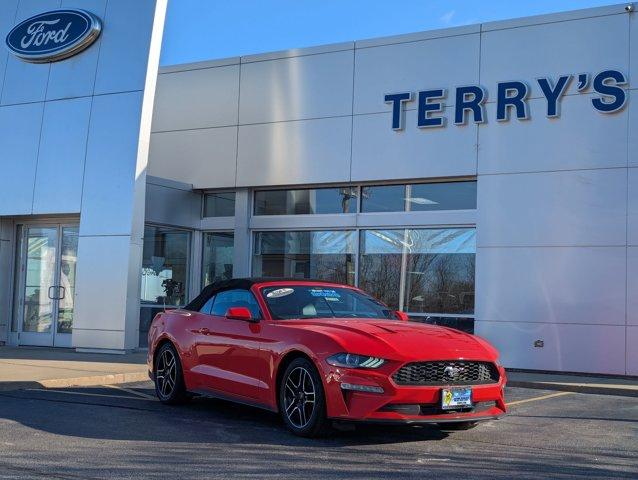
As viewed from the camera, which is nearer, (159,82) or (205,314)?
(205,314)

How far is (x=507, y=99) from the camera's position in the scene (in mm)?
15328

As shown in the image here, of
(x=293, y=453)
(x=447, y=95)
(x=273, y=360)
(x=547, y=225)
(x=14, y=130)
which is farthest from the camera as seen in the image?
(x=14, y=130)

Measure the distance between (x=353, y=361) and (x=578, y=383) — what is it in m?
7.18

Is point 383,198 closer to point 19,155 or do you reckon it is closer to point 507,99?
point 507,99

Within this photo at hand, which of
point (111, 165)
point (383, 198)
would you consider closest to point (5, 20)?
point (111, 165)

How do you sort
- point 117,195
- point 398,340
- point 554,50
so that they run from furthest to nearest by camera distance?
point 117,195
point 554,50
point 398,340

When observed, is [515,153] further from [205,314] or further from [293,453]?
[293,453]

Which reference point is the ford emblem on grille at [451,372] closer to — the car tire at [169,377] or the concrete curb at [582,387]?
the car tire at [169,377]

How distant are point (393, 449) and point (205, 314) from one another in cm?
312

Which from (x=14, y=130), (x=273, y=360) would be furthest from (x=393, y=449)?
(x=14, y=130)

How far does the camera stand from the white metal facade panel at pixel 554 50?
1449cm

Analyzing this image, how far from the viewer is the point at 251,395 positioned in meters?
7.96

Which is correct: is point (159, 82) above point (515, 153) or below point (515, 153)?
above

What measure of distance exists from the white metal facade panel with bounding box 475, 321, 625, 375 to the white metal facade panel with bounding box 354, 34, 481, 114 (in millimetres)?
4691
